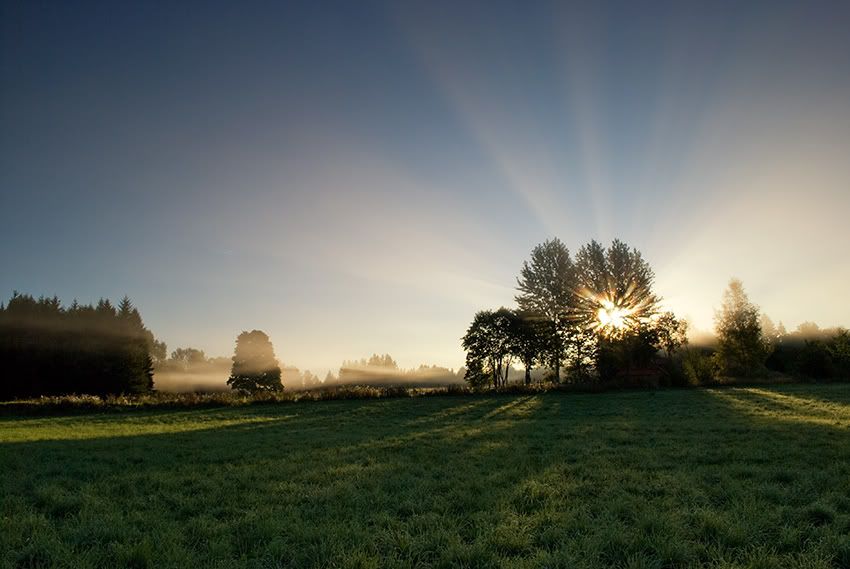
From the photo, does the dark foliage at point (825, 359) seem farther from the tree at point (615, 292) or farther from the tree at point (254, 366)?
the tree at point (254, 366)

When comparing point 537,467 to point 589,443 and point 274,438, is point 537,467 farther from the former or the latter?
point 274,438

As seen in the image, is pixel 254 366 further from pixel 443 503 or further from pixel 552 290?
pixel 443 503

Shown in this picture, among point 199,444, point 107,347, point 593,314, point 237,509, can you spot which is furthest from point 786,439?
point 107,347

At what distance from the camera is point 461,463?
12008 mm

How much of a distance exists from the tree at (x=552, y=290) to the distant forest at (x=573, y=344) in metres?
0.13

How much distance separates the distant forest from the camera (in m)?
57.7

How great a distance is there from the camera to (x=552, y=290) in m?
62.8

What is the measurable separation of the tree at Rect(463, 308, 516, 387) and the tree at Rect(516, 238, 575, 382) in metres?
4.51

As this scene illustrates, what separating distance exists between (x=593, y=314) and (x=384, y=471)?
178 feet

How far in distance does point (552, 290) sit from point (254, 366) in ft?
183

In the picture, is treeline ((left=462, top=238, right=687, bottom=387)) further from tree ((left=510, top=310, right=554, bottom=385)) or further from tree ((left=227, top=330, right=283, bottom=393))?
tree ((left=227, top=330, right=283, bottom=393))

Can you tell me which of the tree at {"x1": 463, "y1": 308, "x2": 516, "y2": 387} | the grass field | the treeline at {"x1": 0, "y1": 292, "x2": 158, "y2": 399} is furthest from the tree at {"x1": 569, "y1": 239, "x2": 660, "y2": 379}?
the treeline at {"x1": 0, "y1": 292, "x2": 158, "y2": 399}

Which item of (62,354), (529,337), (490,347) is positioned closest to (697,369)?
(529,337)

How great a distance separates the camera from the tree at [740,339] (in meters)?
62.9
